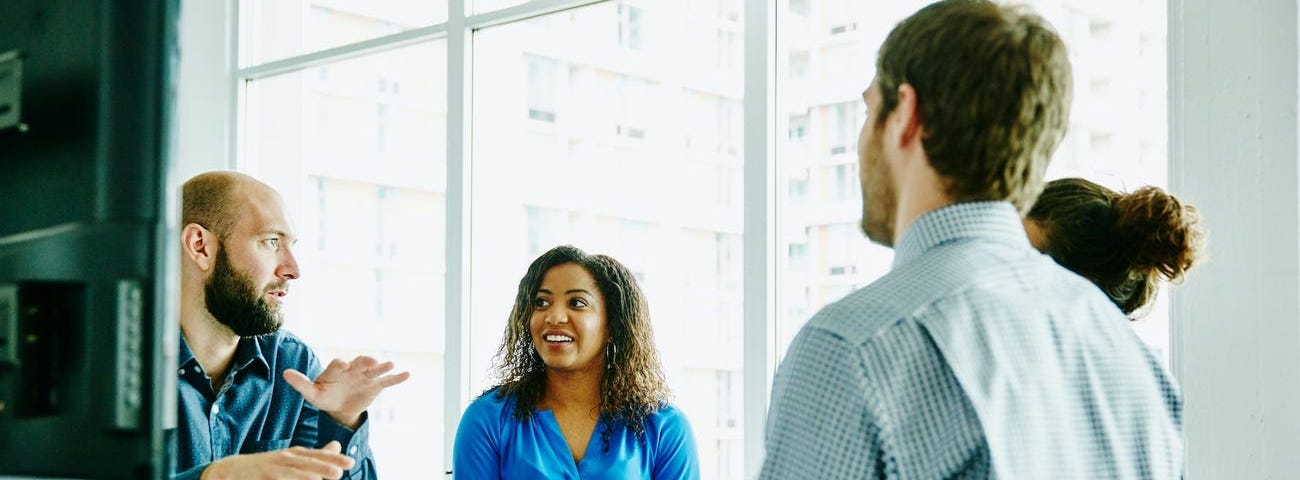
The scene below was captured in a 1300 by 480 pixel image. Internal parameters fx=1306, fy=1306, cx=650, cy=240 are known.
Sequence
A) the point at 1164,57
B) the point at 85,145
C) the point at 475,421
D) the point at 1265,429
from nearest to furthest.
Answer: the point at 85,145
the point at 1265,429
the point at 1164,57
the point at 475,421

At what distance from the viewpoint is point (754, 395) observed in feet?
11.2

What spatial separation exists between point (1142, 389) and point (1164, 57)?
1.86 m

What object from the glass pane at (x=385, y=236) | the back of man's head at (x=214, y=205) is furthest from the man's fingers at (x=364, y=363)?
the glass pane at (x=385, y=236)

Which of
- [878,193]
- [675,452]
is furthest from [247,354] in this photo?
[878,193]

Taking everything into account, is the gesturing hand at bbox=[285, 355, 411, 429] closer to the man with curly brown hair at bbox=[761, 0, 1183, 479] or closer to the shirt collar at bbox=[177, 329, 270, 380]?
the shirt collar at bbox=[177, 329, 270, 380]

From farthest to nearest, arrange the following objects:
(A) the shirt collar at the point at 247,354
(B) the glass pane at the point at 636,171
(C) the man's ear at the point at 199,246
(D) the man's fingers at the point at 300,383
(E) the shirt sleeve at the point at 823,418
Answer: (B) the glass pane at the point at 636,171
(C) the man's ear at the point at 199,246
(A) the shirt collar at the point at 247,354
(D) the man's fingers at the point at 300,383
(E) the shirt sleeve at the point at 823,418

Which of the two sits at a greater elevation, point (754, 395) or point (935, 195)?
point (935, 195)

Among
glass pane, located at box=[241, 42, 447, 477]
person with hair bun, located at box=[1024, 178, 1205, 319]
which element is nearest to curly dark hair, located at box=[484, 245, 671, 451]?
glass pane, located at box=[241, 42, 447, 477]

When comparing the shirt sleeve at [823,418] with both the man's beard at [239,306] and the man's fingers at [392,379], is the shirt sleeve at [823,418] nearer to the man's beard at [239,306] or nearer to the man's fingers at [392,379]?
the man's fingers at [392,379]

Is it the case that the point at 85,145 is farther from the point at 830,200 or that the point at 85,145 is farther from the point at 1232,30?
the point at 830,200

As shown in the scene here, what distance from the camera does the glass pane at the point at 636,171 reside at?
11.7 ft

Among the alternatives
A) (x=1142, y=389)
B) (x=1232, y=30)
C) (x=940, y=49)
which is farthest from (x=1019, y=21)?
(x=1232, y=30)

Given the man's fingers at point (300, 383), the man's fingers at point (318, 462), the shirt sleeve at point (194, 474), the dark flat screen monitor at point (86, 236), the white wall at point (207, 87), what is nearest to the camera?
the dark flat screen monitor at point (86, 236)

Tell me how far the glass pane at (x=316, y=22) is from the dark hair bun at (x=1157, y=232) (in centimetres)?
302
